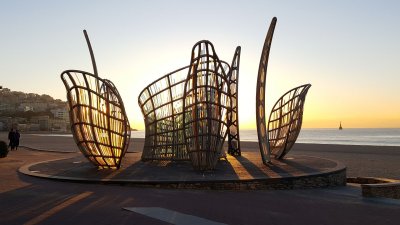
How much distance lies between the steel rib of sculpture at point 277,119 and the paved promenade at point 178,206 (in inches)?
209

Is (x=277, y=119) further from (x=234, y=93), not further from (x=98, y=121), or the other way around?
(x=98, y=121)

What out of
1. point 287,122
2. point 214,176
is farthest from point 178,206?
point 287,122

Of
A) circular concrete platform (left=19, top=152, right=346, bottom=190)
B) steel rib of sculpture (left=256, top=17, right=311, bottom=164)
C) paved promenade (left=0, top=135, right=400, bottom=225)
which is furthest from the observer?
steel rib of sculpture (left=256, top=17, right=311, bottom=164)

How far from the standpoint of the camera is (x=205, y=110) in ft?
49.1

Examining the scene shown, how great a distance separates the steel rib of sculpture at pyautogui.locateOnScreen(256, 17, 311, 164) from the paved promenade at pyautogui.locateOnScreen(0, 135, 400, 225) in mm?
5307

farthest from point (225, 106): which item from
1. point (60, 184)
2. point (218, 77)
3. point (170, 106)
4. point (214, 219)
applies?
point (214, 219)

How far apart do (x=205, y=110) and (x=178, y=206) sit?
581cm

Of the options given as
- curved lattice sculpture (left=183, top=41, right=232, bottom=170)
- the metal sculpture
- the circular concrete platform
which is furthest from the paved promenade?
the metal sculpture

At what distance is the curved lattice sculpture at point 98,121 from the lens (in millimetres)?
14812

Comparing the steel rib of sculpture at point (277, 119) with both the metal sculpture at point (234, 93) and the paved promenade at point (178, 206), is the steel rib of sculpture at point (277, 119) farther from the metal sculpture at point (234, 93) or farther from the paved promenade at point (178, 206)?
the paved promenade at point (178, 206)

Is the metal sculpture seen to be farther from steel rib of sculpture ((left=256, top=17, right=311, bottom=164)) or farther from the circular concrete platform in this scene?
the circular concrete platform

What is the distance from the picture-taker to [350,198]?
37.9ft

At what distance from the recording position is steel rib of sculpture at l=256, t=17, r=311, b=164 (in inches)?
707

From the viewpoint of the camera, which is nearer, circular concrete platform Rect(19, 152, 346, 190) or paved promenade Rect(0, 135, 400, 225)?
paved promenade Rect(0, 135, 400, 225)
